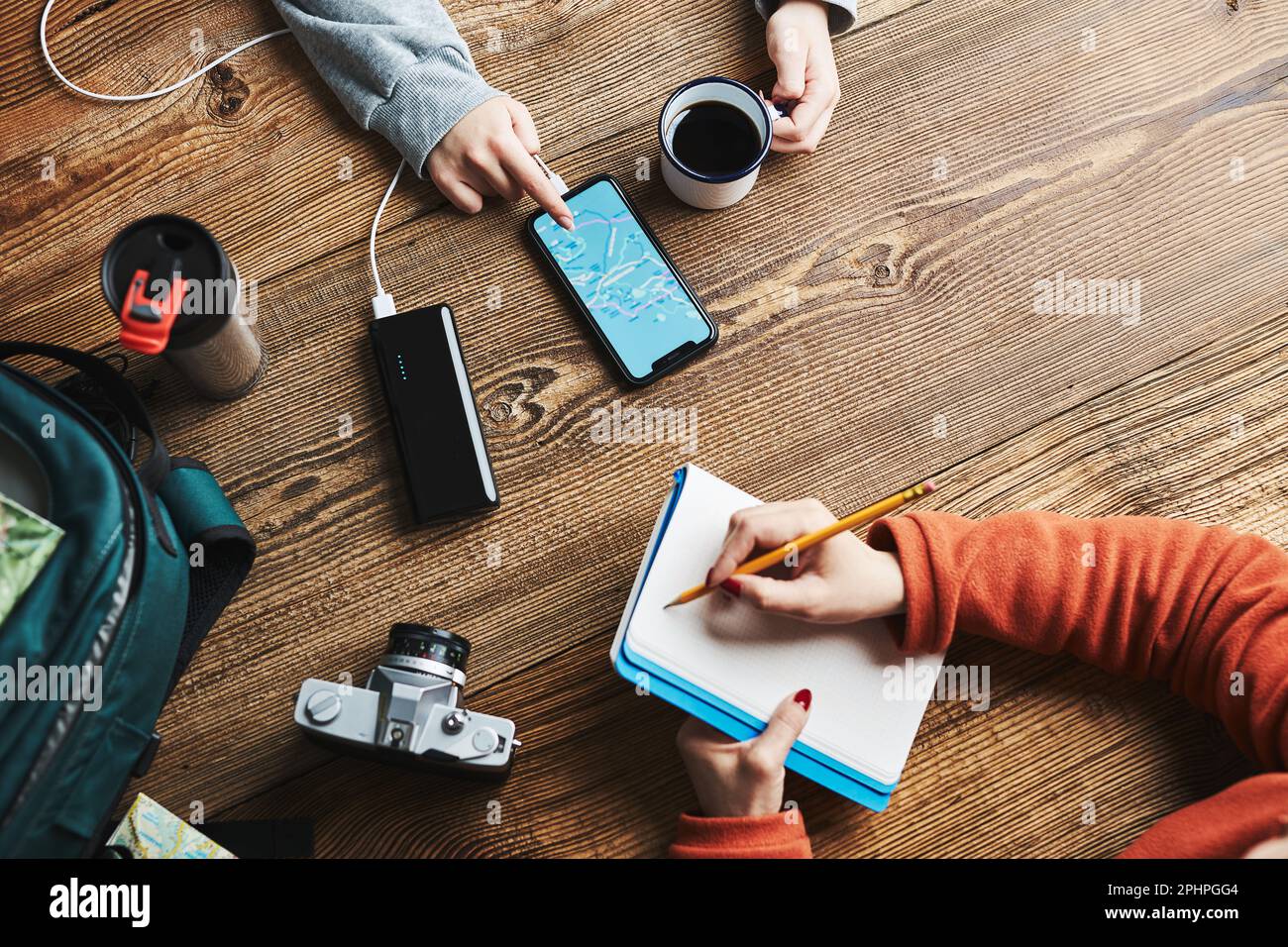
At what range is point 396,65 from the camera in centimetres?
82

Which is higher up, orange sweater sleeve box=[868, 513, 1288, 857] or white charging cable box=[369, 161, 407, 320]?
white charging cable box=[369, 161, 407, 320]

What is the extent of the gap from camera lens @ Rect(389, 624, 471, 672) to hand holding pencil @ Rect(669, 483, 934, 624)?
21cm

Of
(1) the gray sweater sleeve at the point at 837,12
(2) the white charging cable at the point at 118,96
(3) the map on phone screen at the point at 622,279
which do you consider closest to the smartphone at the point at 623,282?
(3) the map on phone screen at the point at 622,279

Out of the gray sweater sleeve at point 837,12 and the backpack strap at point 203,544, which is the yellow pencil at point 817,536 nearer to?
the backpack strap at point 203,544

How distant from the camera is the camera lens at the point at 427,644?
72 cm

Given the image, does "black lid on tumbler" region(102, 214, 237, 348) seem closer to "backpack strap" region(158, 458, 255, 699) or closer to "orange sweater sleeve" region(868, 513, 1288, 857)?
"backpack strap" region(158, 458, 255, 699)

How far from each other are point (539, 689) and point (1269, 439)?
0.78 meters

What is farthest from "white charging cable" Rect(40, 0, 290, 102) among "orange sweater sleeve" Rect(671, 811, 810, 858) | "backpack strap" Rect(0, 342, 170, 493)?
"orange sweater sleeve" Rect(671, 811, 810, 858)

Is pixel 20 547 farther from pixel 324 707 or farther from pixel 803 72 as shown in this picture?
pixel 803 72

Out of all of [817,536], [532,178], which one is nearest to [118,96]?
[532,178]

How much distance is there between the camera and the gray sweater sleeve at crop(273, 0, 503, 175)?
819 millimetres

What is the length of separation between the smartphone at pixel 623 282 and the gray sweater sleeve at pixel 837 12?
261 mm

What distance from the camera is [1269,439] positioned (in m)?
0.84

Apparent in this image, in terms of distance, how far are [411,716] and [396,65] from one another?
2.06ft
